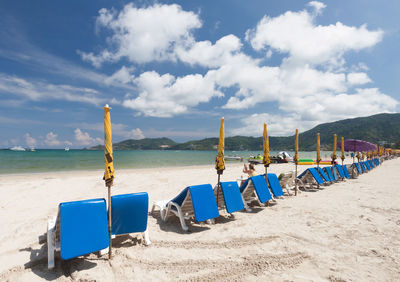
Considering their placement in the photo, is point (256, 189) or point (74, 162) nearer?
point (256, 189)

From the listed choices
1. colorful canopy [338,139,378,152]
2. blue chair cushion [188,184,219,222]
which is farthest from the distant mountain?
blue chair cushion [188,184,219,222]

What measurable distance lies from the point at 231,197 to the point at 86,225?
11.2 ft

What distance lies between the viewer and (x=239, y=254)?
3.52 metres

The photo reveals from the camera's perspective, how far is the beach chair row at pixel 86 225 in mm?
2958

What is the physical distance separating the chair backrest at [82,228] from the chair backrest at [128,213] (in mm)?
335

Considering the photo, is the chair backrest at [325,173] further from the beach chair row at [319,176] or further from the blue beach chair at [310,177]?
the blue beach chair at [310,177]

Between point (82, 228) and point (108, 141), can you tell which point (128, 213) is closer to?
point (82, 228)

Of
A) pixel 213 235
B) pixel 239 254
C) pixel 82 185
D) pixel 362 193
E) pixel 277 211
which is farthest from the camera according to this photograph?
pixel 82 185

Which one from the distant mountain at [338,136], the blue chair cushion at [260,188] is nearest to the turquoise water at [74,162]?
the blue chair cushion at [260,188]

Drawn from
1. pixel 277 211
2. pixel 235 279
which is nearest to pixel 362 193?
pixel 277 211

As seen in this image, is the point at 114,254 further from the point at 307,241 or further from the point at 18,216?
the point at 18,216

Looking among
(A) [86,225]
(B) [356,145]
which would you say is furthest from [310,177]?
(A) [86,225]

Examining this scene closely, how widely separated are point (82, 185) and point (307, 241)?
10654mm

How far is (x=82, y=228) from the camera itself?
3078mm
